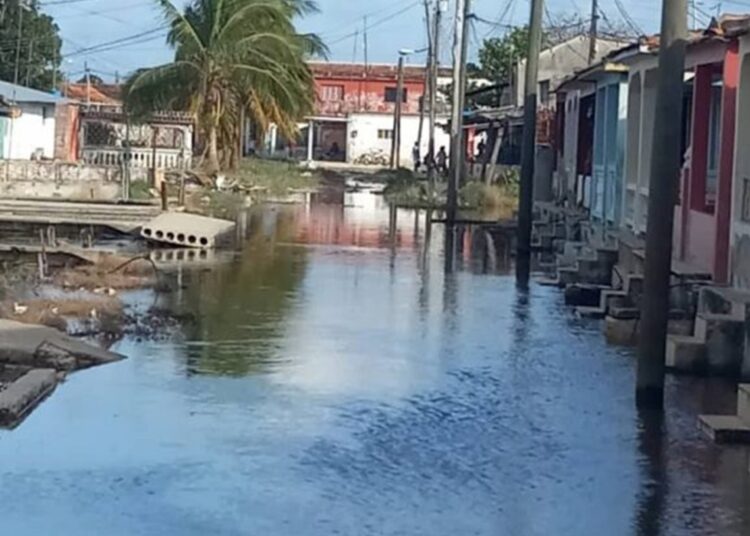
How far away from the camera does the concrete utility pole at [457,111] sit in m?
39.2

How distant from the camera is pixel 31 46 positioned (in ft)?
227

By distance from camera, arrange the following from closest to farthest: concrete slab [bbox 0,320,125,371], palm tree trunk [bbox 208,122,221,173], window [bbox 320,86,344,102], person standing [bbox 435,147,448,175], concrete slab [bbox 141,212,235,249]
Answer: concrete slab [bbox 0,320,125,371], concrete slab [bbox 141,212,235,249], palm tree trunk [bbox 208,122,221,173], person standing [bbox 435,147,448,175], window [bbox 320,86,344,102]

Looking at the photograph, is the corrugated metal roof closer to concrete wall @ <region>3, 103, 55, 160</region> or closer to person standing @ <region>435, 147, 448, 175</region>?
concrete wall @ <region>3, 103, 55, 160</region>

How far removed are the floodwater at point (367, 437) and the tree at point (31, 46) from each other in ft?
170

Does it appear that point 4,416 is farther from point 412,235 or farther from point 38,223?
point 412,235

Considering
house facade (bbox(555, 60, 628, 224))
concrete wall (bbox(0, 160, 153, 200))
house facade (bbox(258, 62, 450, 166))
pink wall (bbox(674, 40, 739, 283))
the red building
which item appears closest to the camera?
pink wall (bbox(674, 40, 739, 283))

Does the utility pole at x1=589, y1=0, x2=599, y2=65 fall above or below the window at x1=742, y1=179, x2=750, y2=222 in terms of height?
above

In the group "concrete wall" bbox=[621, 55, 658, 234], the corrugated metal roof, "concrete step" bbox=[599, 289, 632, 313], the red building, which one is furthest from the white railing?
the red building

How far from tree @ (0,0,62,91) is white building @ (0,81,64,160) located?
11130 millimetres

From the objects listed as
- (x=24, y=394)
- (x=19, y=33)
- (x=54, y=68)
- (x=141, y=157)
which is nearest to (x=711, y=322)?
(x=24, y=394)

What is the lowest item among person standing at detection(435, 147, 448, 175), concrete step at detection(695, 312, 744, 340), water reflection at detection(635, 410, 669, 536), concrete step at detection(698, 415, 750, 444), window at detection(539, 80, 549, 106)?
water reflection at detection(635, 410, 669, 536)

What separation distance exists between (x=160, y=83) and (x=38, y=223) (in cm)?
2137

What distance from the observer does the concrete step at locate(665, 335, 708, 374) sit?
550 inches

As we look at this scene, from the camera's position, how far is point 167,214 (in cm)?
2847
